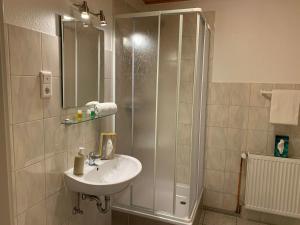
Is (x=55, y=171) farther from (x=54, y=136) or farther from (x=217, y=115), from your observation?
(x=217, y=115)

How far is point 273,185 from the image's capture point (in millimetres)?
2381

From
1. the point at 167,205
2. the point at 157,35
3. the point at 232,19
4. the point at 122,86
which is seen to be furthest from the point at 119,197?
the point at 232,19

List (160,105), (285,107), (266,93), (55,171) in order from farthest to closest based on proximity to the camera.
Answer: (266,93)
(285,107)
(160,105)
(55,171)

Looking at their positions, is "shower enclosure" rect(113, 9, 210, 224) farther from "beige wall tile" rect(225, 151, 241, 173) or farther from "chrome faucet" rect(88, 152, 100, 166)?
"beige wall tile" rect(225, 151, 241, 173)

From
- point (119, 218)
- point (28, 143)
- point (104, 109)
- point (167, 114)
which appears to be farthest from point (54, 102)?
point (119, 218)

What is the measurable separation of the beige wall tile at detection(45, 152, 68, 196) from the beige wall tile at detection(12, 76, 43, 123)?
1.04 feet

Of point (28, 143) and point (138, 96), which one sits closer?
point (28, 143)

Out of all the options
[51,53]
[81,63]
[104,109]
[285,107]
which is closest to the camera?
[51,53]

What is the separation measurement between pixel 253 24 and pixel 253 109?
2.84 feet

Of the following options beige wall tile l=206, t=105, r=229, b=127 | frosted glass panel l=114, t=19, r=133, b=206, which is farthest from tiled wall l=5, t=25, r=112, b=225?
beige wall tile l=206, t=105, r=229, b=127

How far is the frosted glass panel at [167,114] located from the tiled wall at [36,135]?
0.75 m

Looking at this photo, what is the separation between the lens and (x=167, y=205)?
2.09 meters

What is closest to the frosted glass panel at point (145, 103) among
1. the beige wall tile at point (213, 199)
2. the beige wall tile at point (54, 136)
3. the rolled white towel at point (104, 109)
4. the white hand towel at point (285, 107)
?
the rolled white towel at point (104, 109)

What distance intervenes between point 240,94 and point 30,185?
2.09m
